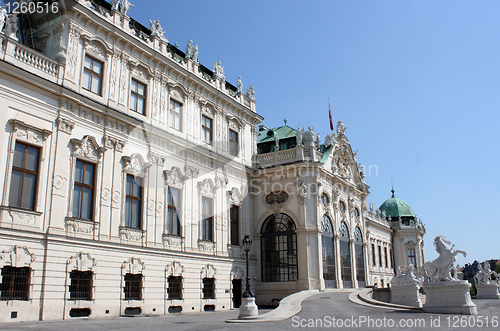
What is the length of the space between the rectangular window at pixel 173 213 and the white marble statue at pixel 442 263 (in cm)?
1318

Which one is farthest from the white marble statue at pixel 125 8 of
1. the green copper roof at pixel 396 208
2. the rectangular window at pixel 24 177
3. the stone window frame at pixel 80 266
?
the green copper roof at pixel 396 208

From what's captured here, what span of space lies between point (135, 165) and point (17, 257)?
771 cm

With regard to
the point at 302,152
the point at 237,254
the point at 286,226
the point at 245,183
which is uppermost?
the point at 302,152

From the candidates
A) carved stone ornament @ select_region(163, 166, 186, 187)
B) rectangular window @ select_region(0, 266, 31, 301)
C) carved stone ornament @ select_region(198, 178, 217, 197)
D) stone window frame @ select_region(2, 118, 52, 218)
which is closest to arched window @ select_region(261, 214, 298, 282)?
carved stone ornament @ select_region(198, 178, 217, 197)

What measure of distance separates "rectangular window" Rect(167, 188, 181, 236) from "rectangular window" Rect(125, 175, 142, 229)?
7.22 feet

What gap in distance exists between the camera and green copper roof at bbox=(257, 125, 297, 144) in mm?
37000

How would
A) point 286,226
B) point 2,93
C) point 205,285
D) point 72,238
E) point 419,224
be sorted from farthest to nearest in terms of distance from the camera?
point 419,224, point 286,226, point 205,285, point 72,238, point 2,93

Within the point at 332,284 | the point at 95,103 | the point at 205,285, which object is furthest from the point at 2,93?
the point at 332,284

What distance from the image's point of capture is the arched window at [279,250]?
1224 inches

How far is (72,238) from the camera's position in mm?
19016

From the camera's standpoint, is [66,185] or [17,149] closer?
[17,149]

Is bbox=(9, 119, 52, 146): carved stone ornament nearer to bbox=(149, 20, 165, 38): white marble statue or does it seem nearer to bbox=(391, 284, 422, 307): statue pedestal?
bbox=(149, 20, 165, 38): white marble statue

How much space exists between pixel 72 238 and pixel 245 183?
605 inches

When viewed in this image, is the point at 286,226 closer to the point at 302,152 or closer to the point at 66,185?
the point at 302,152
